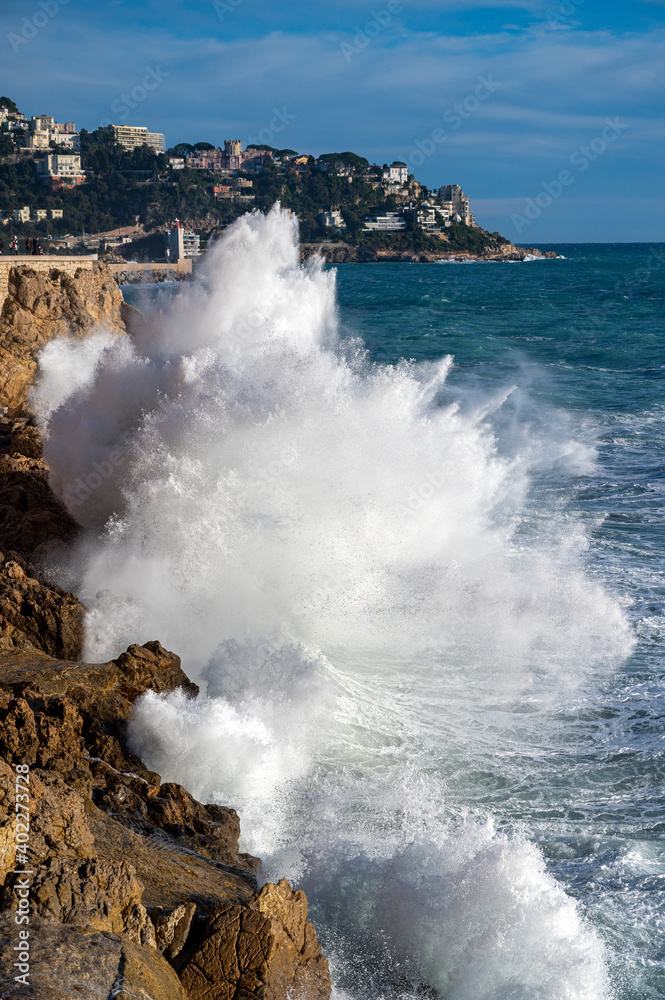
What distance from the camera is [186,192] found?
11962cm

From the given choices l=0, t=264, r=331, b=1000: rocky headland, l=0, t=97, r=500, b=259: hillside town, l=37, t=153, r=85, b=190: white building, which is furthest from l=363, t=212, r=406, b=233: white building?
l=0, t=264, r=331, b=1000: rocky headland

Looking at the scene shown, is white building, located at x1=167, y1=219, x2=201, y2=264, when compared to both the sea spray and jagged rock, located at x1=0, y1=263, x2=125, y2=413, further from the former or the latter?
the sea spray

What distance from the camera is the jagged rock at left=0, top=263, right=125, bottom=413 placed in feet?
49.5

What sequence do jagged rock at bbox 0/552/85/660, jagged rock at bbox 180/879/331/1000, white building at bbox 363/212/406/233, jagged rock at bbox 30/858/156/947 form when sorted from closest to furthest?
1. jagged rock at bbox 30/858/156/947
2. jagged rock at bbox 180/879/331/1000
3. jagged rock at bbox 0/552/85/660
4. white building at bbox 363/212/406/233

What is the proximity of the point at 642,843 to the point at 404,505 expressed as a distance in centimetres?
559

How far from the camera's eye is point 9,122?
140750mm

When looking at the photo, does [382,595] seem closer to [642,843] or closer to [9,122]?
[642,843]

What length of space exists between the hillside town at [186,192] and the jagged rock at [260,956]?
8900 cm

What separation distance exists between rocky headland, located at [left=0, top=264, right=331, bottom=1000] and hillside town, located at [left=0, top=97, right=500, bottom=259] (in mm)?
86088

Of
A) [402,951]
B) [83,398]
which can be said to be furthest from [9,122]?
[402,951]

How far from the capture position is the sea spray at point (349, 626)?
210 inches

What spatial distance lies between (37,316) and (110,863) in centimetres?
1377

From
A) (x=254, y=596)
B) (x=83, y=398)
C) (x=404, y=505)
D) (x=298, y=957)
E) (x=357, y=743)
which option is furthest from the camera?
(x=83, y=398)

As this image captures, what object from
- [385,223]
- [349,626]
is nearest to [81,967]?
[349,626]
